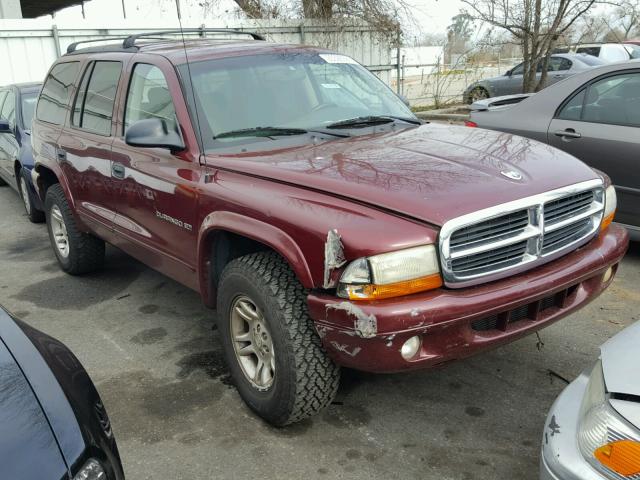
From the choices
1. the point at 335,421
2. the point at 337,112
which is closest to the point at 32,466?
the point at 335,421

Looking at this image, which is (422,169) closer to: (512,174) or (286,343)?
(512,174)

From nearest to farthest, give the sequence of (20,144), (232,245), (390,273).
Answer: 1. (390,273)
2. (232,245)
3. (20,144)

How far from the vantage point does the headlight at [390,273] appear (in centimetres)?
250

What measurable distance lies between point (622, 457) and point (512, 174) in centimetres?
143

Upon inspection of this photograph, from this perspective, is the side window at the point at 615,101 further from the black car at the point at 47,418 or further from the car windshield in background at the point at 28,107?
the car windshield in background at the point at 28,107

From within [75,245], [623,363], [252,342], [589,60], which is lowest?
[75,245]

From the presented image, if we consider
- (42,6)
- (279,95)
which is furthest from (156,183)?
(42,6)

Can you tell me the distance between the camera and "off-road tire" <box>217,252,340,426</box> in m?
2.78

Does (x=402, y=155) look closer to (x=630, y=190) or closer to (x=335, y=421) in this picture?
(x=335, y=421)

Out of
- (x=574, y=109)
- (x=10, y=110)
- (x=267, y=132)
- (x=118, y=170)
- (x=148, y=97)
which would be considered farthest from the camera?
(x=10, y=110)

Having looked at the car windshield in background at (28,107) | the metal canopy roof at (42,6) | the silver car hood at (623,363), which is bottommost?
the silver car hood at (623,363)

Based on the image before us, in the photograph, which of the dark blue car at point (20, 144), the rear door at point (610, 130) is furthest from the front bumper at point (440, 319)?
the dark blue car at point (20, 144)

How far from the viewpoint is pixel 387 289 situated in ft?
8.26

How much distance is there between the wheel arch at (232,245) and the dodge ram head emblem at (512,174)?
1026mm
